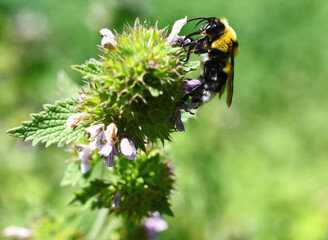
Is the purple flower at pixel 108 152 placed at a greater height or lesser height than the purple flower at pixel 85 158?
lesser

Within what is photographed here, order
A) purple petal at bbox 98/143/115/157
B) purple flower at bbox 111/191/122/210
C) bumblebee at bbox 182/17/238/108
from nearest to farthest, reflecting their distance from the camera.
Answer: purple petal at bbox 98/143/115/157 → purple flower at bbox 111/191/122/210 → bumblebee at bbox 182/17/238/108

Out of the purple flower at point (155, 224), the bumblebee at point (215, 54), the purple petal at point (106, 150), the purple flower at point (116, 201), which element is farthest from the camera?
the purple flower at point (155, 224)

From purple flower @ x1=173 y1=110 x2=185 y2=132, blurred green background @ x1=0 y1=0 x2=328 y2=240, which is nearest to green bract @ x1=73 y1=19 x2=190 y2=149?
purple flower @ x1=173 y1=110 x2=185 y2=132

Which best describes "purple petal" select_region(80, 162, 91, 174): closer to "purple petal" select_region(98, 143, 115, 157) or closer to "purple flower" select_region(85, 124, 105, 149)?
"purple flower" select_region(85, 124, 105, 149)

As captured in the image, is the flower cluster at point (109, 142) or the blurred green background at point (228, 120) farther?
the blurred green background at point (228, 120)

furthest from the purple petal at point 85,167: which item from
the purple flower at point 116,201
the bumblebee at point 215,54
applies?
the bumblebee at point 215,54

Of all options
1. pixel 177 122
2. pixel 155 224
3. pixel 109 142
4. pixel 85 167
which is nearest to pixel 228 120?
pixel 155 224

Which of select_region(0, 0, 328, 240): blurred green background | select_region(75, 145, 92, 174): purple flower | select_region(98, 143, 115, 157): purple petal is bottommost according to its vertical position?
select_region(98, 143, 115, 157): purple petal

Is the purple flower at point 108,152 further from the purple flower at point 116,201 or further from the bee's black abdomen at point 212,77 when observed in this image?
the bee's black abdomen at point 212,77
